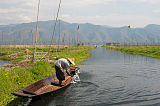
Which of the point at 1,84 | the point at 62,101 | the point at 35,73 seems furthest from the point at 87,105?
the point at 35,73

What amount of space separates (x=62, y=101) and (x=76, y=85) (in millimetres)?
3472

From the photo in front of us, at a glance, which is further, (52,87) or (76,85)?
(76,85)

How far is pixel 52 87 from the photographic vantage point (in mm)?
10430

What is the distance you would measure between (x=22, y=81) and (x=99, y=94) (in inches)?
231

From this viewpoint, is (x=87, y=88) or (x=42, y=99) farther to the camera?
(x=87, y=88)

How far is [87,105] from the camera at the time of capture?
28.7 ft

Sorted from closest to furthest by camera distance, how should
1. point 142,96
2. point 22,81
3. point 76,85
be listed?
1. point 142,96
2. point 22,81
3. point 76,85

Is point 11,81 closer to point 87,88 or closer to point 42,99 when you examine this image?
point 42,99

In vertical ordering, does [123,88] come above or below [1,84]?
below

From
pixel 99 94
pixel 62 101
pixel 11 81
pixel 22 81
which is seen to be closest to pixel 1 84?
pixel 11 81

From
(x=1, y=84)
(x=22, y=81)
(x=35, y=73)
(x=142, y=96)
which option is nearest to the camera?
(x=1, y=84)

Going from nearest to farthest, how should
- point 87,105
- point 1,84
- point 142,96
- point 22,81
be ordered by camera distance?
point 87,105
point 1,84
point 142,96
point 22,81

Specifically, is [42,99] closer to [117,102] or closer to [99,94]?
[99,94]

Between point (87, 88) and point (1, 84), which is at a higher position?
point (1, 84)
